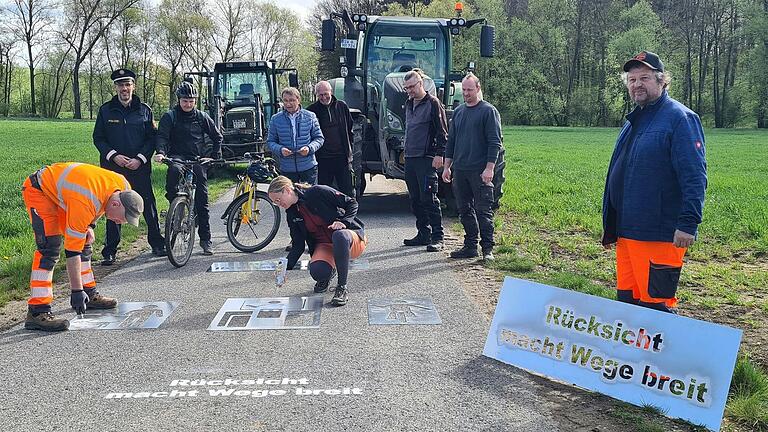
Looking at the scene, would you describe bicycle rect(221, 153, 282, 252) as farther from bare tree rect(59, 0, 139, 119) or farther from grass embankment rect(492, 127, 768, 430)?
bare tree rect(59, 0, 139, 119)

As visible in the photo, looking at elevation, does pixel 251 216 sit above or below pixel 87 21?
below

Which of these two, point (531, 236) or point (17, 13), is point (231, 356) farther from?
point (17, 13)

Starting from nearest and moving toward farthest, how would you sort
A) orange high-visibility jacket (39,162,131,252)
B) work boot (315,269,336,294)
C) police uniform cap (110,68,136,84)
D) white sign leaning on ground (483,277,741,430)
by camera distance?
1. white sign leaning on ground (483,277,741,430)
2. orange high-visibility jacket (39,162,131,252)
3. work boot (315,269,336,294)
4. police uniform cap (110,68,136,84)

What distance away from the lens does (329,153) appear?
9023 mm

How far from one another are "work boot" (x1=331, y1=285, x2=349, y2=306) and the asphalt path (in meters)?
0.06

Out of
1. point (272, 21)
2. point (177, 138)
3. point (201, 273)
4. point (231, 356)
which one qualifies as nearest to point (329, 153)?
point (177, 138)

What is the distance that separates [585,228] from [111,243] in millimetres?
6437

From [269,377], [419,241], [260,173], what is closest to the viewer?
[269,377]

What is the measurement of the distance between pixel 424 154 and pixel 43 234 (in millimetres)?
4652

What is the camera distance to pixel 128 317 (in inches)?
225

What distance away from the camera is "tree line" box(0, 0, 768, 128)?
180 feet

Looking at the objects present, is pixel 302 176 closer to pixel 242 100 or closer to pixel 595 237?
pixel 595 237

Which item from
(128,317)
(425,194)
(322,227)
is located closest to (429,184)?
(425,194)

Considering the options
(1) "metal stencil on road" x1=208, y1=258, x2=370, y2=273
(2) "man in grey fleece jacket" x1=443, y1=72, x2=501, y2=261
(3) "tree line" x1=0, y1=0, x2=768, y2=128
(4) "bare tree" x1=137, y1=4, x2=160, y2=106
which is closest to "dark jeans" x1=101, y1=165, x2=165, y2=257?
(1) "metal stencil on road" x1=208, y1=258, x2=370, y2=273
